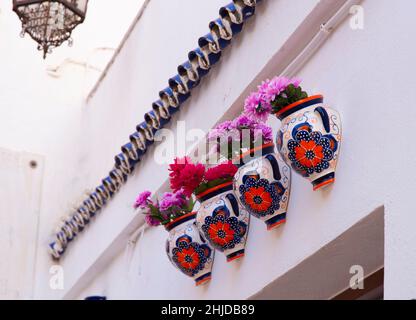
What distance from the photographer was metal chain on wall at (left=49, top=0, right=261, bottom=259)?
165 inches

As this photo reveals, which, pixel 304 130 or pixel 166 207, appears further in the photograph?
pixel 166 207

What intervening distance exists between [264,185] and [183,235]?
688 millimetres

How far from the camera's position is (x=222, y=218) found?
3.65 metres

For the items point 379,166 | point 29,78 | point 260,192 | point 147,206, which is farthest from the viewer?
point 29,78

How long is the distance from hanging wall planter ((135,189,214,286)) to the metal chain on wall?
0.68 m

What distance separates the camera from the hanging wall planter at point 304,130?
10.3 feet

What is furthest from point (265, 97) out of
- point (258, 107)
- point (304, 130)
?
point (304, 130)

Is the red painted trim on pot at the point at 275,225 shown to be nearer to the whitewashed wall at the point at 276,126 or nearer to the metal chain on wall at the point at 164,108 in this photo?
the whitewashed wall at the point at 276,126

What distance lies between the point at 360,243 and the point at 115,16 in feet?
16.3

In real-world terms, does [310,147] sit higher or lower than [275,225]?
higher

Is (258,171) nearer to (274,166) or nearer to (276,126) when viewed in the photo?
(274,166)

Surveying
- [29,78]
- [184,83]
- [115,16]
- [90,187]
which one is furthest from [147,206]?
[115,16]

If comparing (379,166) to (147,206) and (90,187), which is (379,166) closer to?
(147,206)

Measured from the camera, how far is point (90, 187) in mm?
6527
